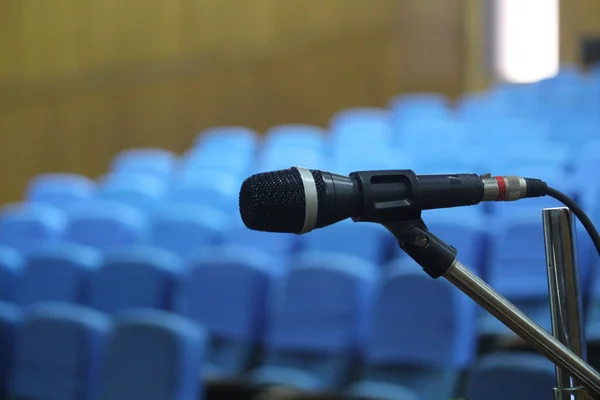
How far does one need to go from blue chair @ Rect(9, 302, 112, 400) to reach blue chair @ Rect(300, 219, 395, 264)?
31cm

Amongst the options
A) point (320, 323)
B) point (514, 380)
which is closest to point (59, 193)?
point (320, 323)

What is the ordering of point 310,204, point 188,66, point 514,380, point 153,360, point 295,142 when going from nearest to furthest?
1. point 310,204
2. point 514,380
3. point 153,360
4. point 295,142
5. point 188,66

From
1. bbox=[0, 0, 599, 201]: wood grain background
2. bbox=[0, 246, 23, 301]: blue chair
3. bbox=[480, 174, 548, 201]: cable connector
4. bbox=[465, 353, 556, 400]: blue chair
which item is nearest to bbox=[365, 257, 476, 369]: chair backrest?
bbox=[465, 353, 556, 400]: blue chair

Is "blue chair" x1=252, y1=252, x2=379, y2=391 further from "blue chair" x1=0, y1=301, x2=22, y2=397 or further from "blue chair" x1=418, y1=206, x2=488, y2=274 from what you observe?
"blue chair" x1=0, y1=301, x2=22, y2=397

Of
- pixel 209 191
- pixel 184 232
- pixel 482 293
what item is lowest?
pixel 482 293

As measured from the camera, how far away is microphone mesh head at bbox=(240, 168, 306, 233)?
0.23 meters

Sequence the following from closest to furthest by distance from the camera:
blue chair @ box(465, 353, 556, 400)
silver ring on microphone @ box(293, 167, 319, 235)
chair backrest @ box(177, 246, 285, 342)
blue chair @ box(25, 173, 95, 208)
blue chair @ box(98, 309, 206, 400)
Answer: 1. silver ring on microphone @ box(293, 167, 319, 235)
2. blue chair @ box(465, 353, 556, 400)
3. blue chair @ box(98, 309, 206, 400)
4. chair backrest @ box(177, 246, 285, 342)
5. blue chair @ box(25, 173, 95, 208)

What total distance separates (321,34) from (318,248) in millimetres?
1224

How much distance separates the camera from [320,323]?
0.82 metres

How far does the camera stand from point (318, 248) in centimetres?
101

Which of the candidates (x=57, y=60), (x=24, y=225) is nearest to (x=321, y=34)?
(x=57, y=60)

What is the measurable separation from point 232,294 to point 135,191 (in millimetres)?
599

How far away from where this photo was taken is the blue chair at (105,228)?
1.18m

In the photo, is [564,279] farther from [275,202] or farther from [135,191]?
[135,191]
